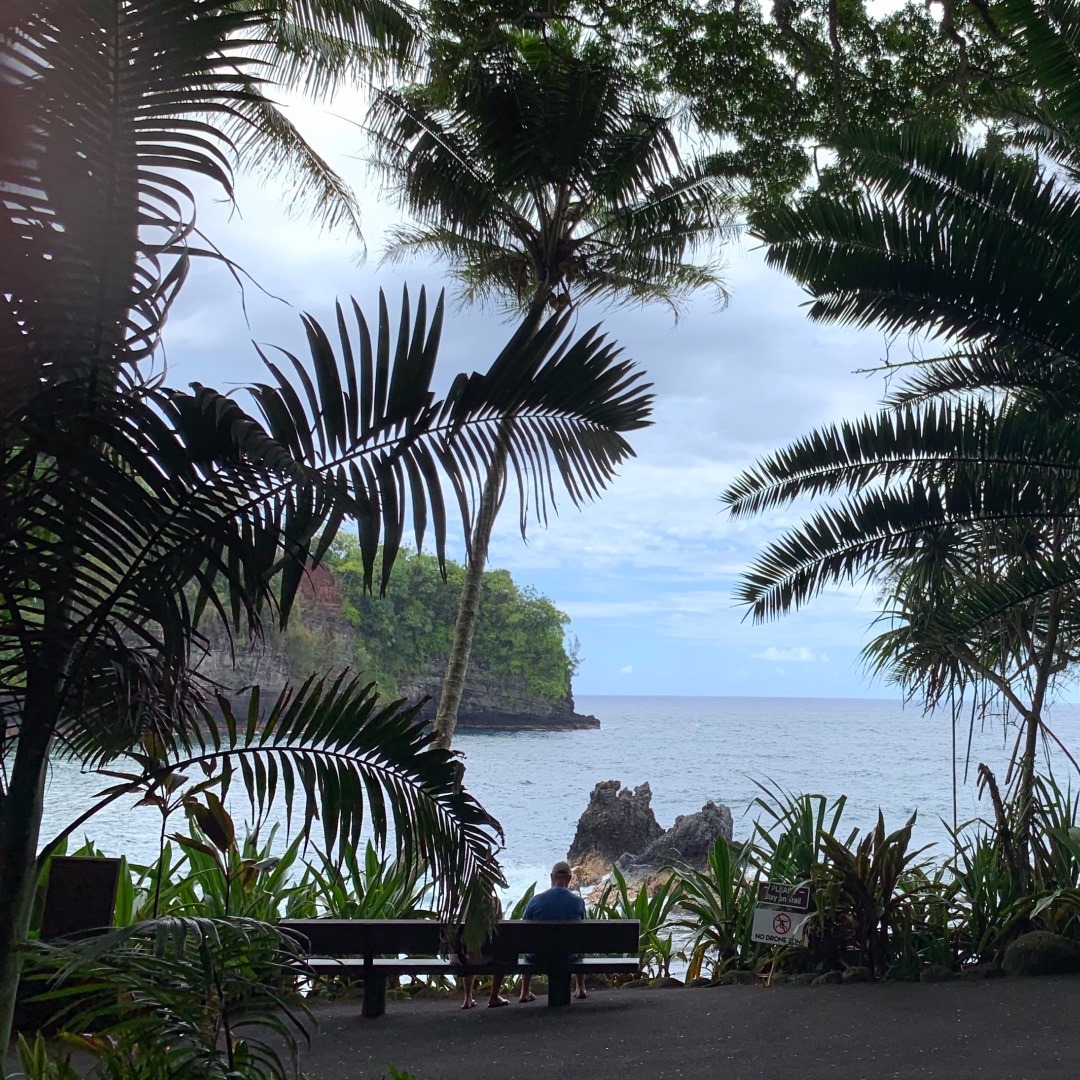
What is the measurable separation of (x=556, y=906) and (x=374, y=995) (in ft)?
4.02

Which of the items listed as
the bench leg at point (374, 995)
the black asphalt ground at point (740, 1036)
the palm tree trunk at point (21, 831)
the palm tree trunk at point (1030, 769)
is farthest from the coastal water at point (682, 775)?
the palm tree trunk at point (21, 831)

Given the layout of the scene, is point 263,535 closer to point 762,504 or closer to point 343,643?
point 762,504

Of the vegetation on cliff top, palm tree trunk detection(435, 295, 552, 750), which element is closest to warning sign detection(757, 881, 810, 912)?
palm tree trunk detection(435, 295, 552, 750)

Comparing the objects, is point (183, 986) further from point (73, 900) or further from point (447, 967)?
point (447, 967)

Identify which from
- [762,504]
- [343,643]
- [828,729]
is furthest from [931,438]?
[828,729]

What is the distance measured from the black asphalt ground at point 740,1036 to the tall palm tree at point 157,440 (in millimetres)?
2579

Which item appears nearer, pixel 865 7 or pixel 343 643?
pixel 865 7

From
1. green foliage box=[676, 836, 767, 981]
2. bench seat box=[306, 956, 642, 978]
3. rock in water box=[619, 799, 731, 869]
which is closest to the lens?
bench seat box=[306, 956, 642, 978]

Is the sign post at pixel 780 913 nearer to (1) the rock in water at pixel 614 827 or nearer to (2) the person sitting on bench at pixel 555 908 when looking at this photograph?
(2) the person sitting on bench at pixel 555 908

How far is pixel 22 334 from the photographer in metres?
2.55

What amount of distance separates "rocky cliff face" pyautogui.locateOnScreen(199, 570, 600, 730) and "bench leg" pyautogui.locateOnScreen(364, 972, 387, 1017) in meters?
12.2

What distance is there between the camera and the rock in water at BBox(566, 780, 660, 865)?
22000mm

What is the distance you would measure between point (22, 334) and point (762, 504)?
18.4 ft

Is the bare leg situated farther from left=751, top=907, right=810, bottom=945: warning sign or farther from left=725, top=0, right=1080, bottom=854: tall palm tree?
left=725, top=0, right=1080, bottom=854: tall palm tree
